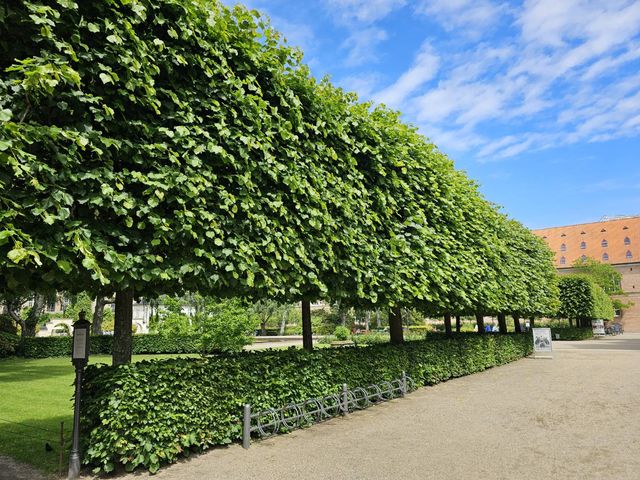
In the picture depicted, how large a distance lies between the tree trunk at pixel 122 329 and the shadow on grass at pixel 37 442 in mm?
1376

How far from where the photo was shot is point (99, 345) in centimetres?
2867

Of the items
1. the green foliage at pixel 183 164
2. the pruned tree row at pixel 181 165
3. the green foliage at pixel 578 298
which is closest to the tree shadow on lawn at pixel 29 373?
the pruned tree row at pixel 181 165

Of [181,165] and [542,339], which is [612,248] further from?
[181,165]

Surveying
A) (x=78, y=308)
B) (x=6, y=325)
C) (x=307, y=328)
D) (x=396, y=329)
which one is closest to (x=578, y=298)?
(x=396, y=329)

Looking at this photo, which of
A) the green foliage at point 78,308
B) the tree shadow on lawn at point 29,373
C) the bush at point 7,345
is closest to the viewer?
the tree shadow on lawn at point 29,373

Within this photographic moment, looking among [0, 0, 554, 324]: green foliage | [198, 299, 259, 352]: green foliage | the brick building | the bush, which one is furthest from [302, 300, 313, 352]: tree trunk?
the brick building

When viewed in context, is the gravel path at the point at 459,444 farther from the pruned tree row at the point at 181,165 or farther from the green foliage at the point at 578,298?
the green foliage at the point at 578,298

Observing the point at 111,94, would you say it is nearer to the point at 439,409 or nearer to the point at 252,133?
the point at 252,133

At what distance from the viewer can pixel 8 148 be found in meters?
4.42

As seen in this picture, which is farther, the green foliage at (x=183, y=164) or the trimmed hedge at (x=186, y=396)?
the trimmed hedge at (x=186, y=396)

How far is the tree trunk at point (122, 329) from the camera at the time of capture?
6711 mm

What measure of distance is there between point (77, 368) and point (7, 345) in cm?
2551

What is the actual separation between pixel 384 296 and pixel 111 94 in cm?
708

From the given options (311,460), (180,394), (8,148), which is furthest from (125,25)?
(311,460)
